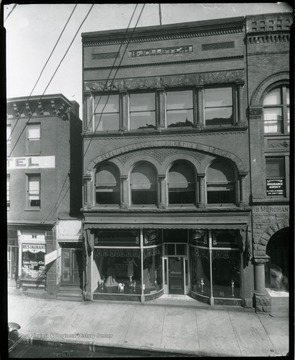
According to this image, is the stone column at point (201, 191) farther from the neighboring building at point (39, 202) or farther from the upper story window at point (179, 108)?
the neighboring building at point (39, 202)

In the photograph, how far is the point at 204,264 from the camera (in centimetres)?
1102

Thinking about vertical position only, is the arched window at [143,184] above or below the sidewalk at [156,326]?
above

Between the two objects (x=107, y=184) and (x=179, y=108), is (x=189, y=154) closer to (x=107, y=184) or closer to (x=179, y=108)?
(x=179, y=108)

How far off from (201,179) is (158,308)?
586 centimetres

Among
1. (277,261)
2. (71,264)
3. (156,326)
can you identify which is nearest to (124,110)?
(71,264)

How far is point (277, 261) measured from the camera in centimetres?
1066

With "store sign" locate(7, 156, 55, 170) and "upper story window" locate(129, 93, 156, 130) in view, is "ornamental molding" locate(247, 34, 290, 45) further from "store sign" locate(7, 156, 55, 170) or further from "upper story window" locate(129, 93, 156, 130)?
"store sign" locate(7, 156, 55, 170)

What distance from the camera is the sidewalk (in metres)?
8.23

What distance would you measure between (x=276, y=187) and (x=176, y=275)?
238 inches

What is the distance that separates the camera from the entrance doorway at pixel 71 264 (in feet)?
38.5

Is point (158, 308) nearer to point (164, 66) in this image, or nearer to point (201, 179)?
point (201, 179)

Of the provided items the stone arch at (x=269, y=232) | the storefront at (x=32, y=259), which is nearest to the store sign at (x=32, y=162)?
the storefront at (x=32, y=259)

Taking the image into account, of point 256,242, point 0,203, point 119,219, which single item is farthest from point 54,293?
point 256,242

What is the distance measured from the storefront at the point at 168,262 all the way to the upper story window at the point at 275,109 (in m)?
4.35
